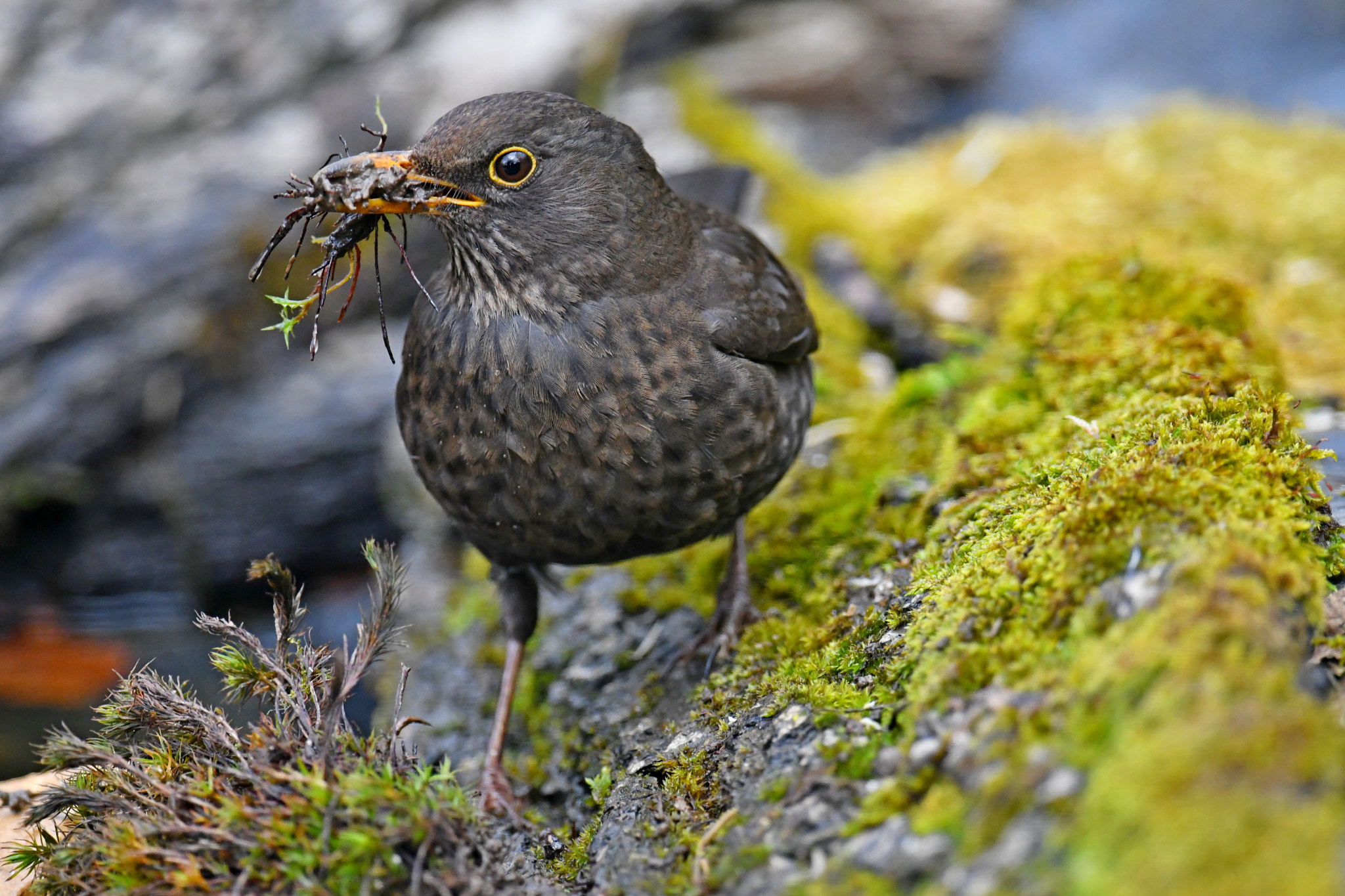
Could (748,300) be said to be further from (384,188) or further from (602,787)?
(602,787)

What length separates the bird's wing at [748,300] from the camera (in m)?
3.32

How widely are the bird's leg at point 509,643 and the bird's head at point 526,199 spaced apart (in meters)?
1.20

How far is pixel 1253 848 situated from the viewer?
146cm

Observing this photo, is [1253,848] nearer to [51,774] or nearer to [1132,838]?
[1132,838]

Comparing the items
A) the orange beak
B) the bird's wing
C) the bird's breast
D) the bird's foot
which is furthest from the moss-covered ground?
the orange beak

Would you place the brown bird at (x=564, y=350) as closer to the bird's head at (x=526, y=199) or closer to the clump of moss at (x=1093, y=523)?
the bird's head at (x=526, y=199)

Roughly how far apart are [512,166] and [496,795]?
2.23m

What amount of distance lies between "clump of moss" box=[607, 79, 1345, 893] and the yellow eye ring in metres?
1.77

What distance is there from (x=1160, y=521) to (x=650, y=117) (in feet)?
20.9

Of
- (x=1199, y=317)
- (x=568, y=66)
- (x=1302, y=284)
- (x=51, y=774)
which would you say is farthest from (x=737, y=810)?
(x=568, y=66)

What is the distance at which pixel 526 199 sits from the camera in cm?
313

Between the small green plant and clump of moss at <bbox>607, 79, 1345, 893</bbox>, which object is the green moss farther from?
clump of moss at <bbox>607, 79, 1345, 893</bbox>

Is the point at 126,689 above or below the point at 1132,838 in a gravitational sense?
below

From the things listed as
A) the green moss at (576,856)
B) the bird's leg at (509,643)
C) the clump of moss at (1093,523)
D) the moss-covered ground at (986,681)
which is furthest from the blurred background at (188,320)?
the green moss at (576,856)
